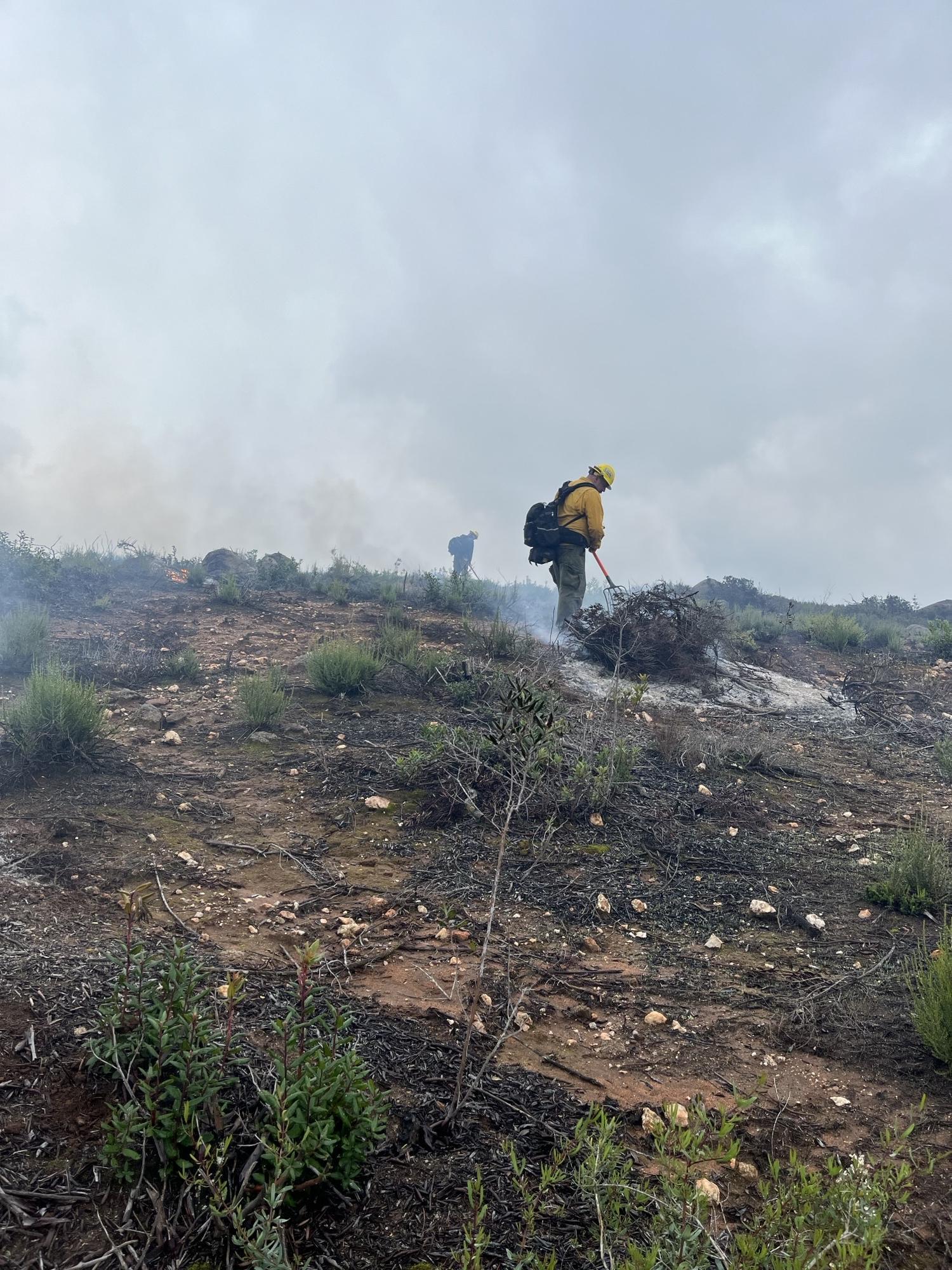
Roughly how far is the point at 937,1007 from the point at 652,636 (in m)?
6.09

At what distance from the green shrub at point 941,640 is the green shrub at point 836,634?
0.97 m

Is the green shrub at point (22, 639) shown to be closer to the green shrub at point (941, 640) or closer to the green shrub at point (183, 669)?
the green shrub at point (183, 669)

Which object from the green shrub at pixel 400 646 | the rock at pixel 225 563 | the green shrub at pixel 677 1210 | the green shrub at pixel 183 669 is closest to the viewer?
the green shrub at pixel 677 1210

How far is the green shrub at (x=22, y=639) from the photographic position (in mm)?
6746

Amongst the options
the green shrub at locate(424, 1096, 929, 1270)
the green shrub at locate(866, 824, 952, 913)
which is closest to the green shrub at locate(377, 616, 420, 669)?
the green shrub at locate(866, 824, 952, 913)

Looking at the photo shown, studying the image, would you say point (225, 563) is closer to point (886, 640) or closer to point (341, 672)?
point (341, 672)

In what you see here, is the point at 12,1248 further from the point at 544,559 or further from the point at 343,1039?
the point at 544,559

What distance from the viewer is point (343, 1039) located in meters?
2.06

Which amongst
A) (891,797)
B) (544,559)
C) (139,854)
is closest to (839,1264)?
(139,854)

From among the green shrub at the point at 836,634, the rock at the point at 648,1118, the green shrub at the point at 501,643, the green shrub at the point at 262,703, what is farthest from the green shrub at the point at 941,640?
the rock at the point at 648,1118

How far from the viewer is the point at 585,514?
920 centimetres

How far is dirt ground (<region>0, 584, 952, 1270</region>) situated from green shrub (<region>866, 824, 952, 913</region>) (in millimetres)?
91

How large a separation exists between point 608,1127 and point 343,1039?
787 mm

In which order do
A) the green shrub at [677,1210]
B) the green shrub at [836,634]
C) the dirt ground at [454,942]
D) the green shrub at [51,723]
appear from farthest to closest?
the green shrub at [836,634]
the green shrub at [51,723]
the dirt ground at [454,942]
the green shrub at [677,1210]
